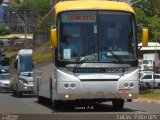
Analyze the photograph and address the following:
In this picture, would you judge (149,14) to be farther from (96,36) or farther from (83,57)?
(83,57)

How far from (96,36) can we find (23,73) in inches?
767

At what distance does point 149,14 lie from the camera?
76750 millimetres

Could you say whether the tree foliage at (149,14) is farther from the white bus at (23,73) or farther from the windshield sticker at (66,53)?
the windshield sticker at (66,53)

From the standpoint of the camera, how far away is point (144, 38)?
65.9 feet

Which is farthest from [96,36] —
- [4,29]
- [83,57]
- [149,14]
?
[4,29]

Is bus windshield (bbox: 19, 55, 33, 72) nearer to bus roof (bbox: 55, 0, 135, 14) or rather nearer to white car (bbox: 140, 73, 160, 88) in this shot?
white car (bbox: 140, 73, 160, 88)

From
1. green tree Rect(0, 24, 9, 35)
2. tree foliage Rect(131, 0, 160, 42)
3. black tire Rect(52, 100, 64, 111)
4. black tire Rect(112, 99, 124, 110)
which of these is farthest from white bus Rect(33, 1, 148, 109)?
green tree Rect(0, 24, 9, 35)

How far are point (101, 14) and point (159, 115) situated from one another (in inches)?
331

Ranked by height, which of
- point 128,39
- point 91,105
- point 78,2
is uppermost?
point 78,2

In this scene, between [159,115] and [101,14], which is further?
[101,14]

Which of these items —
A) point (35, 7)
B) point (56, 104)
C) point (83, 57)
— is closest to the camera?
point (83, 57)

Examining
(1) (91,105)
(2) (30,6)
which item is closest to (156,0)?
(1) (91,105)

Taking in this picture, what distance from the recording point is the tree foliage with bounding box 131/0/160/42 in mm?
73625

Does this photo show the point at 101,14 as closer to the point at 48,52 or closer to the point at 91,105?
the point at 48,52
